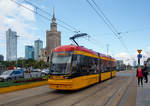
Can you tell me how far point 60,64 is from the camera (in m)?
11.4

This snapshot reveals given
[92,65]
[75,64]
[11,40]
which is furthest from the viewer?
[11,40]

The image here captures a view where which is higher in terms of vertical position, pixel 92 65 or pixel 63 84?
pixel 92 65

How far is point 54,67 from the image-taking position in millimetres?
11555

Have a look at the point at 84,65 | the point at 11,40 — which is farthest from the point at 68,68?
the point at 11,40

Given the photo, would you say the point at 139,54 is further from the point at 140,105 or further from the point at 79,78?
the point at 140,105

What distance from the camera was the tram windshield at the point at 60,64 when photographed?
11.1m

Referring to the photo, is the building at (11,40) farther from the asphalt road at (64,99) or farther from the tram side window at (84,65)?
the asphalt road at (64,99)

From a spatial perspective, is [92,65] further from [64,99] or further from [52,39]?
[52,39]

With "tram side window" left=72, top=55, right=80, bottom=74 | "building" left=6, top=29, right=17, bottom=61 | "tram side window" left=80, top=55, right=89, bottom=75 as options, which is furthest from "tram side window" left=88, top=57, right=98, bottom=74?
"building" left=6, top=29, right=17, bottom=61

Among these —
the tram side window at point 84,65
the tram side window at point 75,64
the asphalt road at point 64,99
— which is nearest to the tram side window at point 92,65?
the tram side window at point 84,65

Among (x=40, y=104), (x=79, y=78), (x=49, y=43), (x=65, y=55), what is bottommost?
(x=40, y=104)

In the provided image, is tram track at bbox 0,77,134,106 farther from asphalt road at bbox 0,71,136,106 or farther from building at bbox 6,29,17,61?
building at bbox 6,29,17,61

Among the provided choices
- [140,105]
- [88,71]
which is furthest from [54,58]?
[140,105]

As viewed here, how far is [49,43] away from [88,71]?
108326 mm
